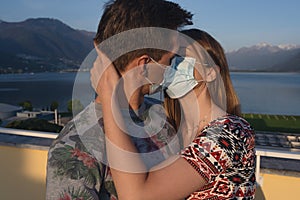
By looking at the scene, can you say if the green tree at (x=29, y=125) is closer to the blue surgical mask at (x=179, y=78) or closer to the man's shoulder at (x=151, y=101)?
the man's shoulder at (x=151, y=101)

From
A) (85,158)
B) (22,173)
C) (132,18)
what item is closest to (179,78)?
(132,18)

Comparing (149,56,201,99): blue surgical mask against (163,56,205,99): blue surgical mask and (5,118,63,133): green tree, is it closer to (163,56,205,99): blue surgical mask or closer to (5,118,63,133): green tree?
(163,56,205,99): blue surgical mask

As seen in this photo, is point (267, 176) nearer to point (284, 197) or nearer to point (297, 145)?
point (284, 197)

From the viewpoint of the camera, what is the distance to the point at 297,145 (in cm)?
2911

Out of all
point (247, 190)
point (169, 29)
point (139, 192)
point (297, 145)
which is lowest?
point (297, 145)

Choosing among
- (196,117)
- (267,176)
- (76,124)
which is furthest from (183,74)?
(267,176)

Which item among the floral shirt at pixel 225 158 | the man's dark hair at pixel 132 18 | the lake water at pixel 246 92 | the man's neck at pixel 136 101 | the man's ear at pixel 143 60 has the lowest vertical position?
the lake water at pixel 246 92

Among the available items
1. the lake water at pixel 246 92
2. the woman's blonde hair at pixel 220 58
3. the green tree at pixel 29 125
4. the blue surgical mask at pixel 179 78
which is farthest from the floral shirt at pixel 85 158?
the lake water at pixel 246 92

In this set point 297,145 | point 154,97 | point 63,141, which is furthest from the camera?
point 297,145

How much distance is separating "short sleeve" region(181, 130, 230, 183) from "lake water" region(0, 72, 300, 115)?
50.9m

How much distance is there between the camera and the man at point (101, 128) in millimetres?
837

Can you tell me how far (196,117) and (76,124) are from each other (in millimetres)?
520

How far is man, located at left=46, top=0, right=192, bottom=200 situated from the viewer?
2.75 ft

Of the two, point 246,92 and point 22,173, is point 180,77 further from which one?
point 246,92
